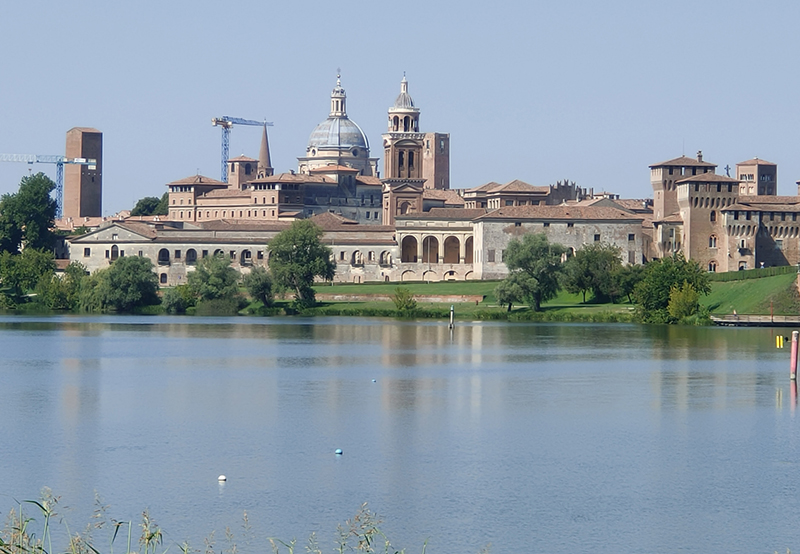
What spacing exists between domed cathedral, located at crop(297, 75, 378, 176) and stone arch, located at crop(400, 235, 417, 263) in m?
46.2

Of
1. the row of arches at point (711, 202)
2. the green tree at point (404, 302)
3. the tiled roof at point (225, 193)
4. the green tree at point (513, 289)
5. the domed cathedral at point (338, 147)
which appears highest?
the domed cathedral at point (338, 147)

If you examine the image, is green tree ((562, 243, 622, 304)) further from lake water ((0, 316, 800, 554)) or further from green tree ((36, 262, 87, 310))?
green tree ((36, 262, 87, 310))

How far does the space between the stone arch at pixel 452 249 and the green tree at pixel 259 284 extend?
2452 cm

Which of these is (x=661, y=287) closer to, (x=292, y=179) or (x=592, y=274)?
(x=592, y=274)

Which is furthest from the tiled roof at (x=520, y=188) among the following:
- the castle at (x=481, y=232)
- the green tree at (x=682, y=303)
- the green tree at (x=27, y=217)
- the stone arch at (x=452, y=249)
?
the green tree at (x=682, y=303)

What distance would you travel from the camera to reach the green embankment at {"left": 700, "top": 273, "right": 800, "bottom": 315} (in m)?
64.2

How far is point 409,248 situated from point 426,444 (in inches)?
2927

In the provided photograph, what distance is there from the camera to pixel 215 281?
76.4 m

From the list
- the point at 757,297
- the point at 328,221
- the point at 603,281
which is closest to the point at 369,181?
the point at 328,221

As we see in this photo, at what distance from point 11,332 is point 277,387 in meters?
25.6

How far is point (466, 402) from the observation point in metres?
32.4

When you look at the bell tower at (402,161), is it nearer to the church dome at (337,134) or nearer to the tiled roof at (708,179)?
the church dome at (337,134)

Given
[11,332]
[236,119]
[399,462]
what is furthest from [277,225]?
[236,119]

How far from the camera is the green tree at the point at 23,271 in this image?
8519cm
